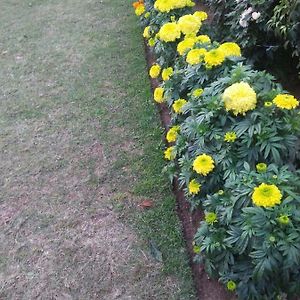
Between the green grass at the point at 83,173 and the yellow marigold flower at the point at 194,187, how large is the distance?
18.0 inches

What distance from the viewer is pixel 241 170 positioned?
223cm

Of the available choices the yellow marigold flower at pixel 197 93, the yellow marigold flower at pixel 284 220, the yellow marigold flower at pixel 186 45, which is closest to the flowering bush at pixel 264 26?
the yellow marigold flower at pixel 186 45

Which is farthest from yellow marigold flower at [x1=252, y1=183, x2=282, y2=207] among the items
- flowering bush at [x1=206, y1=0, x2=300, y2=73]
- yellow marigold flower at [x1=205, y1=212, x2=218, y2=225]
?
flowering bush at [x1=206, y1=0, x2=300, y2=73]

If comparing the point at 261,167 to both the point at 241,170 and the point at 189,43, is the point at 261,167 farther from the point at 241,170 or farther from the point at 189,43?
the point at 189,43

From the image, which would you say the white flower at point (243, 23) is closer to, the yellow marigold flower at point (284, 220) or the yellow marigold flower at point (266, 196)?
the yellow marigold flower at point (266, 196)

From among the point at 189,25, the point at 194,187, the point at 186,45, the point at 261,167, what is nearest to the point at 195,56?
the point at 186,45

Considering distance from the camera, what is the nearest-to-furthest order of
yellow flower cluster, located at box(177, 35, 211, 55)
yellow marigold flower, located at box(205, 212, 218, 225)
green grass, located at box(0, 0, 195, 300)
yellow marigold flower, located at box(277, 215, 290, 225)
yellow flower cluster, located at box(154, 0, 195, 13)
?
yellow marigold flower, located at box(277, 215, 290, 225) < yellow marigold flower, located at box(205, 212, 218, 225) < green grass, located at box(0, 0, 195, 300) < yellow flower cluster, located at box(177, 35, 211, 55) < yellow flower cluster, located at box(154, 0, 195, 13)

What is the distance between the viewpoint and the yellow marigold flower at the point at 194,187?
8.00 ft

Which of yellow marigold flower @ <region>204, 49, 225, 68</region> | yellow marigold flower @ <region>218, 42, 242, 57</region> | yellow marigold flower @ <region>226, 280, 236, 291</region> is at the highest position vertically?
yellow marigold flower @ <region>204, 49, 225, 68</region>

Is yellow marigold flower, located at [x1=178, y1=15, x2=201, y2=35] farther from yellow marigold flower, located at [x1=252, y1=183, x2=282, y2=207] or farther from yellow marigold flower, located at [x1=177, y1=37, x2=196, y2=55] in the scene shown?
yellow marigold flower, located at [x1=252, y1=183, x2=282, y2=207]

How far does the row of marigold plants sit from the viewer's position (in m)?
1.92

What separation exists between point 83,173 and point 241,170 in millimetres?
1490

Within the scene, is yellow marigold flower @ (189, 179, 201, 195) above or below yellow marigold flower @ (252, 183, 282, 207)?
below

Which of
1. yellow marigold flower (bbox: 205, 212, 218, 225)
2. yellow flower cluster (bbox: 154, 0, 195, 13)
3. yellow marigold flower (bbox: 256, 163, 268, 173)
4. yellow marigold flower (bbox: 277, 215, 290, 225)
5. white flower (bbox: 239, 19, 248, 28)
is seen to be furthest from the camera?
yellow flower cluster (bbox: 154, 0, 195, 13)
